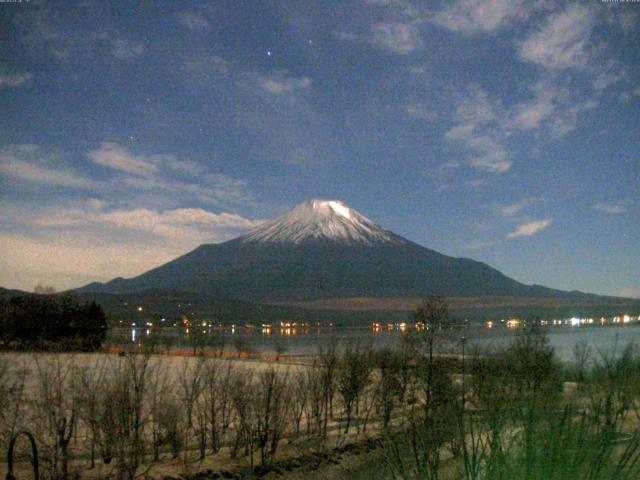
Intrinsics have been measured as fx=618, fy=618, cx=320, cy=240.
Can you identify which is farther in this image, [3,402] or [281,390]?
[281,390]

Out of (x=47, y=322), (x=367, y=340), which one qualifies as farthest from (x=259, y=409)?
(x=367, y=340)

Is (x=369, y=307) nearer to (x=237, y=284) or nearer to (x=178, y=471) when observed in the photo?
(x=237, y=284)

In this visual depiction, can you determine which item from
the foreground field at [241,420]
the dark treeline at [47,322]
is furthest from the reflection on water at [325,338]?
the dark treeline at [47,322]

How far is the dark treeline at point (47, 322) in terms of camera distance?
124 ft

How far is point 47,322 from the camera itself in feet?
134

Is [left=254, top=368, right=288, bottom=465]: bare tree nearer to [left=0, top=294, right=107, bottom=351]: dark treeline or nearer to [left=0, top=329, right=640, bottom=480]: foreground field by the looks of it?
[left=0, top=329, right=640, bottom=480]: foreground field

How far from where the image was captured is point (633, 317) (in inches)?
6565

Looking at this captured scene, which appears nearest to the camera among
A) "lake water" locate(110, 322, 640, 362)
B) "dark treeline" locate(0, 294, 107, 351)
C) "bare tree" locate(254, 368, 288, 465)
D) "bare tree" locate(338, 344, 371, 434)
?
"bare tree" locate(254, 368, 288, 465)

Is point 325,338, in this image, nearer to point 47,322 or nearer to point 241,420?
point 47,322

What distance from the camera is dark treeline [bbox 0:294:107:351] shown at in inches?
1491

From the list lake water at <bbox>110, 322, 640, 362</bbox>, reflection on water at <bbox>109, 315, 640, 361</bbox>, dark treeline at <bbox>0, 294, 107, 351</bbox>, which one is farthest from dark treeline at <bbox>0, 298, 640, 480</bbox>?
dark treeline at <bbox>0, 294, 107, 351</bbox>

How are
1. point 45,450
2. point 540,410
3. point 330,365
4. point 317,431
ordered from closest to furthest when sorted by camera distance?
point 540,410 < point 45,450 < point 317,431 < point 330,365

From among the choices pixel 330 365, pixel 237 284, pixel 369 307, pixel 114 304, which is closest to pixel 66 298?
pixel 330 365

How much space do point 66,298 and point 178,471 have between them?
3732 cm
